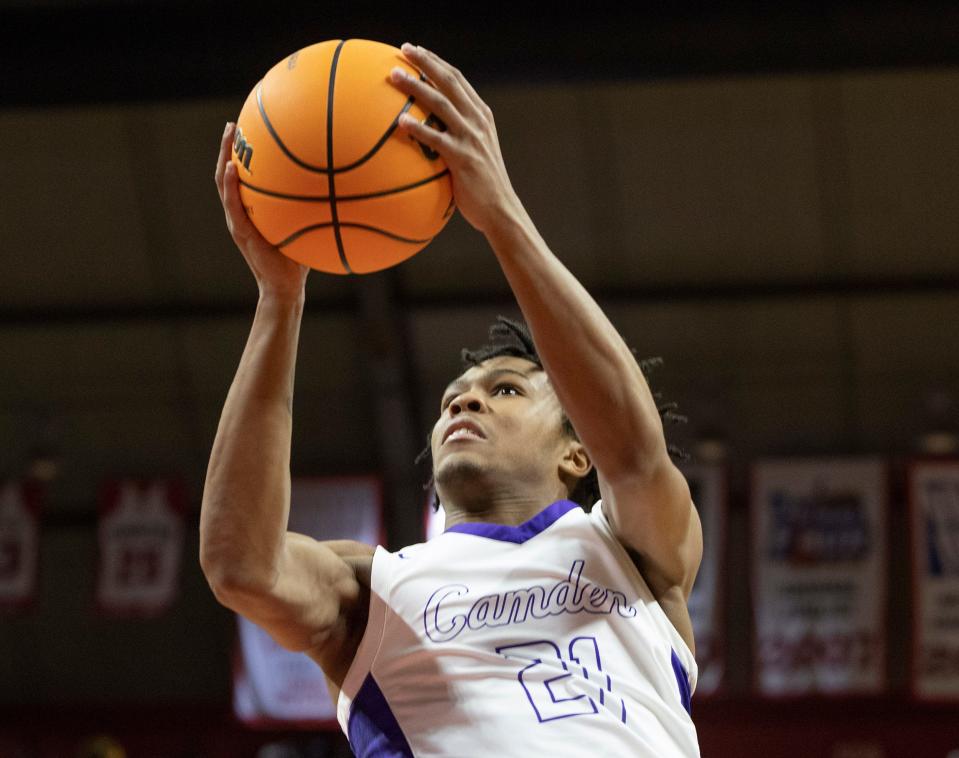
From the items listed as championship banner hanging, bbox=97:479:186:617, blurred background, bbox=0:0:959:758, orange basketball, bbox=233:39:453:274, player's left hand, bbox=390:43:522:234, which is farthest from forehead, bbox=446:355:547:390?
championship banner hanging, bbox=97:479:186:617

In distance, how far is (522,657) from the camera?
254cm

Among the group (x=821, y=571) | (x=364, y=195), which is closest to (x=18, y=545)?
(x=821, y=571)

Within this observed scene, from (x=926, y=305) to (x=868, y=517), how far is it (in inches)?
86.9

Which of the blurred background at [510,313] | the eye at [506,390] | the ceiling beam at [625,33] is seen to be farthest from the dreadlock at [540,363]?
the blurred background at [510,313]

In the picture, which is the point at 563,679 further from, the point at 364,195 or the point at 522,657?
the point at 364,195

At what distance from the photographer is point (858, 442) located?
1227cm

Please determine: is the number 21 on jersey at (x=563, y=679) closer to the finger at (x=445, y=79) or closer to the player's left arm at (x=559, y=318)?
the player's left arm at (x=559, y=318)

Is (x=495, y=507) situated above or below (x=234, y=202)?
below

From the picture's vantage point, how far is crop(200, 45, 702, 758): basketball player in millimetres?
2432

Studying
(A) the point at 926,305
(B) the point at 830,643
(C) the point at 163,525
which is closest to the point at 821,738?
(B) the point at 830,643

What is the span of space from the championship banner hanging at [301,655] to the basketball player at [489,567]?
740 centimetres

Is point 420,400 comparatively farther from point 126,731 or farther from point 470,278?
point 126,731

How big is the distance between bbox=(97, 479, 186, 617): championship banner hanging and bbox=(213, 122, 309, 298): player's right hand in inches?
341

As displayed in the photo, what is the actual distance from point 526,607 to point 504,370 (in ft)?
2.23
